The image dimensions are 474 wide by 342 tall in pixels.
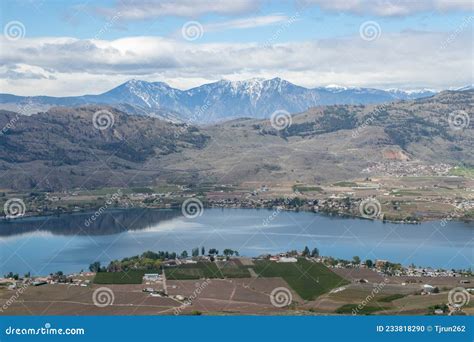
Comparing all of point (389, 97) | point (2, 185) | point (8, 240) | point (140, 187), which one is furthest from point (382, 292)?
point (389, 97)

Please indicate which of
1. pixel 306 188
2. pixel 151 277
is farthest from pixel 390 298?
pixel 306 188

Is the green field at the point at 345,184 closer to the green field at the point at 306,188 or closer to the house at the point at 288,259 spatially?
the green field at the point at 306,188

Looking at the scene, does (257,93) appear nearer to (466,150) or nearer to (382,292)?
(466,150)

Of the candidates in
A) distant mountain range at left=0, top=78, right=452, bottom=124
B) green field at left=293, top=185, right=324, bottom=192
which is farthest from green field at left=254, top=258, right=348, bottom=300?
distant mountain range at left=0, top=78, right=452, bottom=124

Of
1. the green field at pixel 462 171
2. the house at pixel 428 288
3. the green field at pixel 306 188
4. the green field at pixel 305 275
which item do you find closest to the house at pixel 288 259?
the green field at pixel 305 275

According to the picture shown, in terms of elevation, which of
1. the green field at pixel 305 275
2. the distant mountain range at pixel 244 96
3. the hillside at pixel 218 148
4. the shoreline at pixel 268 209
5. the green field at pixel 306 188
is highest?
the distant mountain range at pixel 244 96

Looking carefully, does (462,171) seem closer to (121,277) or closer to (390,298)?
(121,277)
